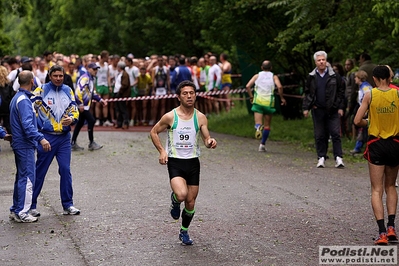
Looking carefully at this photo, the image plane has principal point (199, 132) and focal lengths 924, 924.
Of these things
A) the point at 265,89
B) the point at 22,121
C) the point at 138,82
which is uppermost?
the point at 22,121

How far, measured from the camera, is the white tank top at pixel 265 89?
18.8m

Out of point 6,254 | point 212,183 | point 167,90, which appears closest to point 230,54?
point 167,90

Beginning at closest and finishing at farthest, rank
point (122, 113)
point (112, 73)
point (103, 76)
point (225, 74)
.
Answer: point (122, 113) → point (103, 76) → point (112, 73) → point (225, 74)

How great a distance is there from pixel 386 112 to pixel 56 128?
4145mm

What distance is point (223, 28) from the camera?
80.1 ft

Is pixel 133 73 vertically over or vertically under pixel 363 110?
under

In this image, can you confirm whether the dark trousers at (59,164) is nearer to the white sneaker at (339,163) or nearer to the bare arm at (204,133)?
the bare arm at (204,133)

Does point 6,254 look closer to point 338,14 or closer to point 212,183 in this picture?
point 212,183

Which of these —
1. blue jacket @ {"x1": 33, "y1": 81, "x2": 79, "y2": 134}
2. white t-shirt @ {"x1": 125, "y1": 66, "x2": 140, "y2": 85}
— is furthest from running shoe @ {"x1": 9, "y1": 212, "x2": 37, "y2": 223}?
white t-shirt @ {"x1": 125, "y1": 66, "x2": 140, "y2": 85}

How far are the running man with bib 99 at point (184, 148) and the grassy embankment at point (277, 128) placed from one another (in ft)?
27.5

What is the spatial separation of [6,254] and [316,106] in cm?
829

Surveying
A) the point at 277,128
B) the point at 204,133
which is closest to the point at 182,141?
the point at 204,133

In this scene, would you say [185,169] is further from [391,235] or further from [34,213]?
[34,213]

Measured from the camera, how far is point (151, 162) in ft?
56.4
